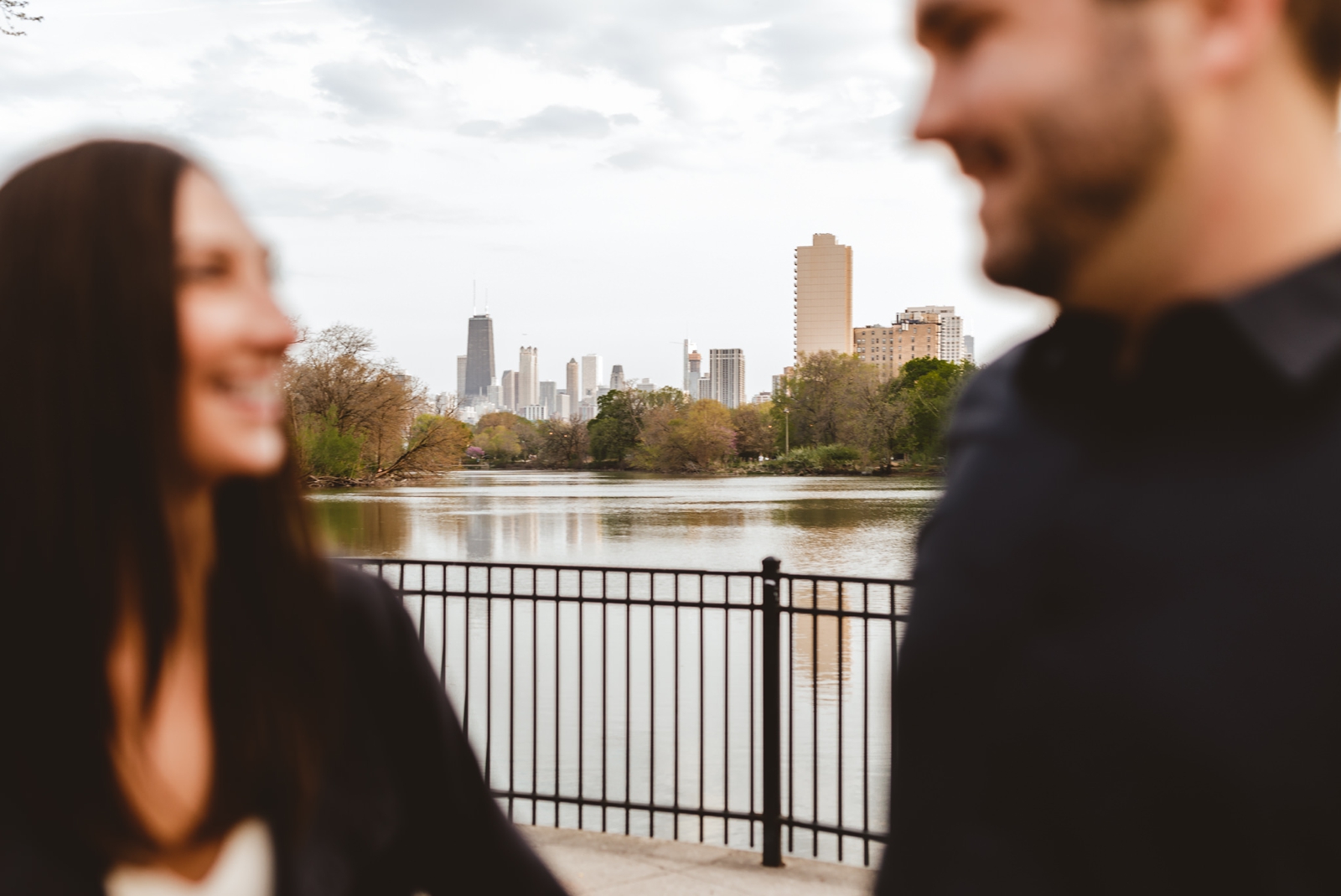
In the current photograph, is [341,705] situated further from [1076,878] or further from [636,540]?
[636,540]

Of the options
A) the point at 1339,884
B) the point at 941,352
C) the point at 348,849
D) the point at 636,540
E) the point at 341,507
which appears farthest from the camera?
the point at 941,352

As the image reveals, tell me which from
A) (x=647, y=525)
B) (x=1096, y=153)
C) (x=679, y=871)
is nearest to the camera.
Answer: (x=1096, y=153)

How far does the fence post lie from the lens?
486 cm

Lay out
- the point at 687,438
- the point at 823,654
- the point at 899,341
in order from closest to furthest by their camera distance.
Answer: the point at 823,654 < the point at 687,438 < the point at 899,341

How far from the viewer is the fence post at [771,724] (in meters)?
4.86

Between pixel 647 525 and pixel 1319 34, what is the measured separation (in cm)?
3304

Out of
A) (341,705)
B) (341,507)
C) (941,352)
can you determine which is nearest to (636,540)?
(341,507)

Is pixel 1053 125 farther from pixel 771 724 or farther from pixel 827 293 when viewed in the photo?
pixel 827 293

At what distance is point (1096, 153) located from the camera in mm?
702

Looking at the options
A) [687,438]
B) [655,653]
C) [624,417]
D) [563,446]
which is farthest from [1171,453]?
[563,446]

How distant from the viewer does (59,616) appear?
36.5 inches

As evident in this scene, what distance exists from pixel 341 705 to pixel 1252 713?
89 centimetres

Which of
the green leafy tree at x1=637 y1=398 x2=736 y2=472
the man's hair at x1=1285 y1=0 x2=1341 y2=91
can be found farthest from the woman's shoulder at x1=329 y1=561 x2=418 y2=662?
the green leafy tree at x1=637 y1=398 x2=736 y2=472

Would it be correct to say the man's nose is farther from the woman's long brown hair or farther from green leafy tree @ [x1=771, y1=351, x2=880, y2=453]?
green leafy tree @ [x1=771, y1=351, x2=880, y2=453]
